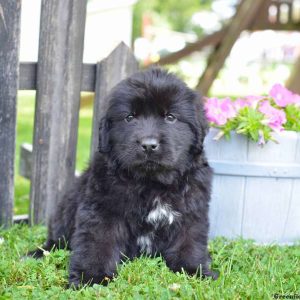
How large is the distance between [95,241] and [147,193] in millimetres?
443

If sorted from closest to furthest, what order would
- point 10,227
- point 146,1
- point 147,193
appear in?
point 147,193, point 10,227, point 146,1

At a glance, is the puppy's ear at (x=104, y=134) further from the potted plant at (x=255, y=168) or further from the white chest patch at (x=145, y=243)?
the potted plant at (x=255, y=168)

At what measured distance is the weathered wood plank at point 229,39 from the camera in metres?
6.90

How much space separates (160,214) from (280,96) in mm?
1511

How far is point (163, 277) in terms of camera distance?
3.40 m

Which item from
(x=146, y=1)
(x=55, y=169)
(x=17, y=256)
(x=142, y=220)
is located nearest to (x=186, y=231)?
(x=142, y=220)

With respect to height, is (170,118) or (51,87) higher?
(51,87)

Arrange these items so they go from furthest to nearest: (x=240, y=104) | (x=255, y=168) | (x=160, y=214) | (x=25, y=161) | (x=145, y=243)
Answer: (x=25, y=161) < (x=240, y=104) < (x=255, y=168) < (x=145, y=243) < (x=160, y=214)

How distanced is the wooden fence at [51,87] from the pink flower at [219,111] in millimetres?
808

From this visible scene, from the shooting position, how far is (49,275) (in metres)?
3.46

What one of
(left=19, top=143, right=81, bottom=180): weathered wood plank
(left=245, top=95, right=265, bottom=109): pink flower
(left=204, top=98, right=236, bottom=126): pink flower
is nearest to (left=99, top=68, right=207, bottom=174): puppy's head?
(left=204, top=98, right=236, bottom=126): pink flower

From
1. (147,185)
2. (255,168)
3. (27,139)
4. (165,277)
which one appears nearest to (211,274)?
(165,277)

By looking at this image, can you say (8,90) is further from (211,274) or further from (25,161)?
(211,274)

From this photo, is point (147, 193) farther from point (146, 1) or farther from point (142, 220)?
point (146, 1)
